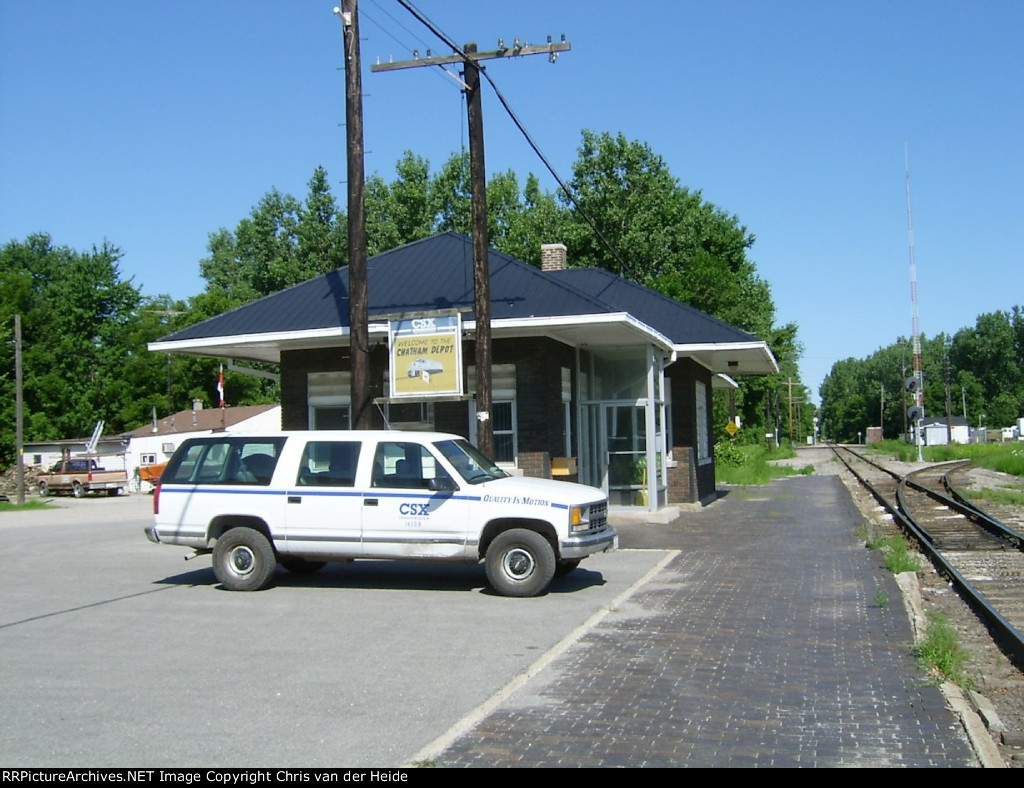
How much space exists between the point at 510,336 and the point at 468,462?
7258 mm

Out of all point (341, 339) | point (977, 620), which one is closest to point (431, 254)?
point (341, 339)

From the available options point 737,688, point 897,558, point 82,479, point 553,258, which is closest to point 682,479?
point 553,258

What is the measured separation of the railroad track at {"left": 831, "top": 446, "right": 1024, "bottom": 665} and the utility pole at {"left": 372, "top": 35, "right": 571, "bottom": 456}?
6.63m

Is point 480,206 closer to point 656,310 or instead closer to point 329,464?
point 329,464

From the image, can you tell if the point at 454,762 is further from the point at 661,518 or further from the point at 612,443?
the point at 612,443

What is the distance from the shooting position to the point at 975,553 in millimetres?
15750

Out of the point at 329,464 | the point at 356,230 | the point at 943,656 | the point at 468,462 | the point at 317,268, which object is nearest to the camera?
the point at 943,656

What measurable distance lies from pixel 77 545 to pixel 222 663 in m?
11.2

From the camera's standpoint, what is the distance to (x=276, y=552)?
12125 millimetres

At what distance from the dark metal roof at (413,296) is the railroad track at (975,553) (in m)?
6.74

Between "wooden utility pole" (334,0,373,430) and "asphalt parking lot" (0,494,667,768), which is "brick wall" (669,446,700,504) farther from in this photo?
"wooden utility pole" (334,0,373,430)

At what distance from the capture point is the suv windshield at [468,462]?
12.0 meters

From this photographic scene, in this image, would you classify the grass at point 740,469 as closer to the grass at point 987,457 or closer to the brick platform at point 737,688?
the grass at point 987,457

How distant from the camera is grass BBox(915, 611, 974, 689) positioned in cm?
773
